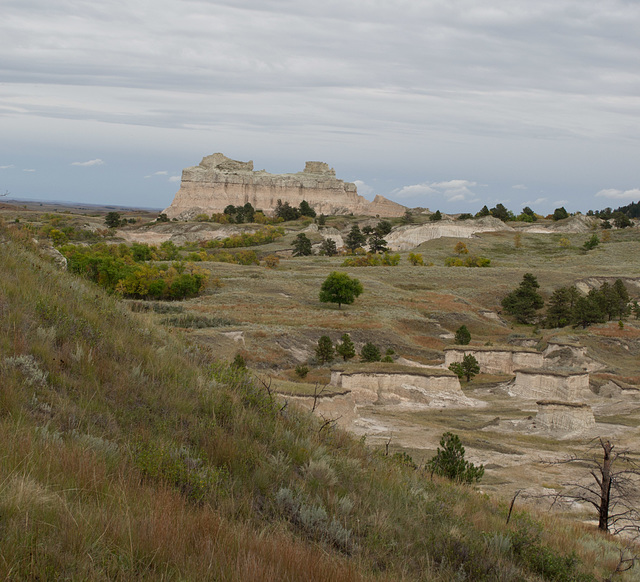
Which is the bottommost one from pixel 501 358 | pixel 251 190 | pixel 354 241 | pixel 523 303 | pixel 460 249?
pixel 501 358

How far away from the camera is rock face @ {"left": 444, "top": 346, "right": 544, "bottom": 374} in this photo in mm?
35938

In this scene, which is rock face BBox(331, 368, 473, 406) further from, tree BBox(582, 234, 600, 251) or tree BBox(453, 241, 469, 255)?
tree BBox(582, 234, 600, 251)

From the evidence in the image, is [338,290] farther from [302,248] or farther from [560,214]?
[560,214]

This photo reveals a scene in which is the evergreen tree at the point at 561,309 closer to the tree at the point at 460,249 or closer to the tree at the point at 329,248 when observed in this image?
the tree at the point at 460,249

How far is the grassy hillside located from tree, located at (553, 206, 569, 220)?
12197 cm

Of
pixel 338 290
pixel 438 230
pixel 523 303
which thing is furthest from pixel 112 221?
pixel 523 303

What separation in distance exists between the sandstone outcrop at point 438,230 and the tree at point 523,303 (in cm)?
4509

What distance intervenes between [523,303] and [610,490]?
37.2 meters

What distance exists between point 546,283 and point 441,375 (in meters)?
38.3

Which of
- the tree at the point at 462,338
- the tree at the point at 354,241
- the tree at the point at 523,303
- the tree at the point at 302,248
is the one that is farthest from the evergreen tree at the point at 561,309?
the tree at the point at 354,241

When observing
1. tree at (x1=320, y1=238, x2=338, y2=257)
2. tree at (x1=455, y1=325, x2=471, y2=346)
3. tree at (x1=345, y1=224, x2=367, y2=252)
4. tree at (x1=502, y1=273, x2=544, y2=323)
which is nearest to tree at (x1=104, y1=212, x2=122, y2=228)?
tree at (x1=320, y1=238, x2=338, y2=257)

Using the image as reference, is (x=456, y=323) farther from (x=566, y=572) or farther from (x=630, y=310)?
(x=566, y=572)

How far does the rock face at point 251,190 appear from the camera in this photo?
459ft

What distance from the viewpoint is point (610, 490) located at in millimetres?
17062
